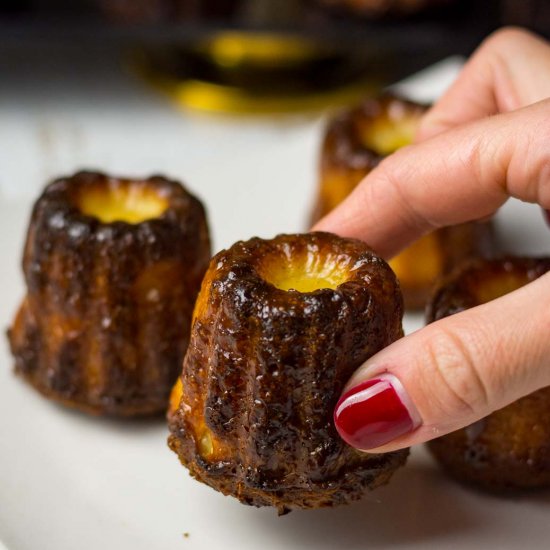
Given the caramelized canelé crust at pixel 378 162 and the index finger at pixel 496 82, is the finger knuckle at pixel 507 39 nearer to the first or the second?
the index finger at pixel 496 82

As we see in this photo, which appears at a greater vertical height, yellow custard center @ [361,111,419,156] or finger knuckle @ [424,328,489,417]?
finger knuckle @ [424,328,489,417]

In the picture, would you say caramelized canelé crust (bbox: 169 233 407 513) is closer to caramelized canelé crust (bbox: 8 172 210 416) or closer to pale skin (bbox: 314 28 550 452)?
pale skin (bbox: 314 28 550 452)

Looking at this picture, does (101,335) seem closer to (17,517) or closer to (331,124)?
(17,517)

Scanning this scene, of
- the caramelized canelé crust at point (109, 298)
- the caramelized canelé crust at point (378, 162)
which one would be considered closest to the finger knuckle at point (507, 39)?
the caramelized canelé crust at point (378, 162)

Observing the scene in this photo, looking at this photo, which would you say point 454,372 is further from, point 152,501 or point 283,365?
point 152,501

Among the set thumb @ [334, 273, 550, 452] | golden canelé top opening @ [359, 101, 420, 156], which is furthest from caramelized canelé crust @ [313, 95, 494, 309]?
thumb @ [334, 273, 550, 452]

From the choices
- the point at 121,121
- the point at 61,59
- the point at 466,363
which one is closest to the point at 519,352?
the point at 466,363

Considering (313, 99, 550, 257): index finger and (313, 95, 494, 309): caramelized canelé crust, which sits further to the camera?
(313, 95, 494, 309): caramelized canelé crust
